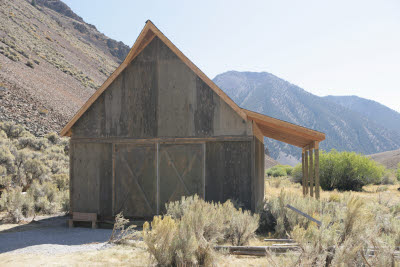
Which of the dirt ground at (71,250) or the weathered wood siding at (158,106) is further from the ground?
the weathered wood siding at (158,106)

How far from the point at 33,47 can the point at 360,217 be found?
143ft

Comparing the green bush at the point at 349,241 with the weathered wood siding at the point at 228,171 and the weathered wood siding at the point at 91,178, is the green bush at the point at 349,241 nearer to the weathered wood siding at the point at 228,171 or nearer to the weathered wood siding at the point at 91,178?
the weathered wood siding at the point at 228,171

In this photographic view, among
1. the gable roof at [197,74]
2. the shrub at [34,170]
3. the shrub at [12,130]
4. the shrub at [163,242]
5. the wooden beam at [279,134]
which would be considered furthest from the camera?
the shrub at [12,130]

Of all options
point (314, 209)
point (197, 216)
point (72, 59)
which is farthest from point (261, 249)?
point (72, 59)

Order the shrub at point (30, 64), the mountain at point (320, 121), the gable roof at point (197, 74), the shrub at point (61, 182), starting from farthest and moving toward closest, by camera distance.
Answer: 1. the mountain at point (320, 121)
2. the shrub at point (30, 64)
3. the shrub at point (61, 182)
4. the gable roof at point (197, 74)

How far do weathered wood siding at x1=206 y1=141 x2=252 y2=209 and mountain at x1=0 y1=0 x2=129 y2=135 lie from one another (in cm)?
1929

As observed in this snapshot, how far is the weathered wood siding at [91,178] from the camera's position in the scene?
10.6 m

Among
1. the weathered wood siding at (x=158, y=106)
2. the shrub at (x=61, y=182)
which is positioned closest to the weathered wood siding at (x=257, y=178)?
the weathered wood siding at (x=158, y=106)

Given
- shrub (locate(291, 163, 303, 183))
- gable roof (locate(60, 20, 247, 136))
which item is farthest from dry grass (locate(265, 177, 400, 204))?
gable roof (locate(60, 20, 247, 136))

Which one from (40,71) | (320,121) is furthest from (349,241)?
(320,121)

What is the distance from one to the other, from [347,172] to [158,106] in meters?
16.8

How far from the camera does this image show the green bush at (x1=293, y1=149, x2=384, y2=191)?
888 inches

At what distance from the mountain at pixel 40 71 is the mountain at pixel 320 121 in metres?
73.5

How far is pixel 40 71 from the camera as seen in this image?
3641 cm
